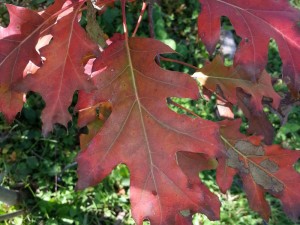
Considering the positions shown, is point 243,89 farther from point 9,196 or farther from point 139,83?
point 9,196

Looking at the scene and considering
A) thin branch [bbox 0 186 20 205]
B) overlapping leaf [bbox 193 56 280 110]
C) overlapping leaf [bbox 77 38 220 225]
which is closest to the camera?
overlapping leaf [bbox 77 38 220 225]

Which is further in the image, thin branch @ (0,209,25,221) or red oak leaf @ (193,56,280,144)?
thin branch @ (0,209,25,221)

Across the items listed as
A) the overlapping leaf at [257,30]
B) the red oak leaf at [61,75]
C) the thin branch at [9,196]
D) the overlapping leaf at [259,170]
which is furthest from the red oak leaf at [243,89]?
the thin branch at [9,196]

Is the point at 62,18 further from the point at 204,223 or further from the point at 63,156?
the point at 204,223

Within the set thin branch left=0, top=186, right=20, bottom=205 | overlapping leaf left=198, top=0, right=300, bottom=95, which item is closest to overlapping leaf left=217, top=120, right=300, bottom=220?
overlapping leaf left=198, top=0, right=300, bottom=95

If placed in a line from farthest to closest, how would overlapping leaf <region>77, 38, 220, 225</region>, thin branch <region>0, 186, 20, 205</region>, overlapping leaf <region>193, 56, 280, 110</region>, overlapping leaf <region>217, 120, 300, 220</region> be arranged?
thin branch <region>0, 186, 20, 205</region>, overlapping leaf <region>193, 56, 280, 110</region>, overlapping leaf <region>217, 120, 300, 220</region>, overlapping leaf <region>77, 38, 220, 225</region>

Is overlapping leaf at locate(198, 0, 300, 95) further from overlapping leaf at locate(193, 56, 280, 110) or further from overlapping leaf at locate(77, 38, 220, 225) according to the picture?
overlapping leaf at locate(193, 56, 280, 110)

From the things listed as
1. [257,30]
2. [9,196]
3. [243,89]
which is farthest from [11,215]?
[257,30]
